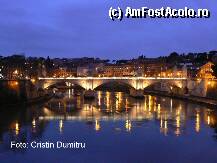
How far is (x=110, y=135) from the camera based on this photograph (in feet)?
36.9

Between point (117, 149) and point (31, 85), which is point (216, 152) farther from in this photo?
point (31, 85)

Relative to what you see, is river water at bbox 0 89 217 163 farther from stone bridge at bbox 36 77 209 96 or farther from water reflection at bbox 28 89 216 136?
stone bridge at bbox 36 77 209 96

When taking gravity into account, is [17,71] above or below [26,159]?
above

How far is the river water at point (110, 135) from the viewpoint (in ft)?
29.6

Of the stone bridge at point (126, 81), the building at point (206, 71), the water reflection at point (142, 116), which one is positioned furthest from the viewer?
the building at point (206, 71)

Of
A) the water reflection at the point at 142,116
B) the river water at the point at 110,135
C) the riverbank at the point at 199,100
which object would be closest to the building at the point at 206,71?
the riverbank at the point at 199,100

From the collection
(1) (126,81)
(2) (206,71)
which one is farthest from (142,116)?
(2) (206,71)

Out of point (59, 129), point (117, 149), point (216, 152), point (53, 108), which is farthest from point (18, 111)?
point (216, 152)

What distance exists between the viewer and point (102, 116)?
15.4m

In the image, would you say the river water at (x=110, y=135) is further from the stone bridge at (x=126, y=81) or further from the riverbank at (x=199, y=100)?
the stone bridge at (x=126, y=81)

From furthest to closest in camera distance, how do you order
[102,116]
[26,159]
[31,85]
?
[31,85] → [102,116] → [26,159]

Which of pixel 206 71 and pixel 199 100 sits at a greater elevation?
pixel 206 71

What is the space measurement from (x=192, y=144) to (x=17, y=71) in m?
17.4

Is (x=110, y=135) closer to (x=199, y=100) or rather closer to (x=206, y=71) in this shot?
(x=199, y=100)
